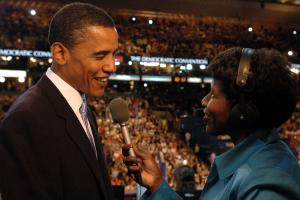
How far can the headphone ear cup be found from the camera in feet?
3.01

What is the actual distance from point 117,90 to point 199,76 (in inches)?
64.8

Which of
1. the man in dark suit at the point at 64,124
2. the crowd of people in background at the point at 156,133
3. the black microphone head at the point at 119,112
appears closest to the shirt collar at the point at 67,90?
the man in dark suit at the point at 64,124

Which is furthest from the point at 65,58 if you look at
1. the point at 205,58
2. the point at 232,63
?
the point at 205,58

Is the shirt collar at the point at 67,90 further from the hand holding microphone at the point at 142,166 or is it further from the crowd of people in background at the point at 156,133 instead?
the crowd of people in background at the point at 156,133

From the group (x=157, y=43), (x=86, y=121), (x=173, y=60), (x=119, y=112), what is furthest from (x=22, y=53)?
(x=86, y=121)

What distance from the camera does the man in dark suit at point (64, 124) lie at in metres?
0.90

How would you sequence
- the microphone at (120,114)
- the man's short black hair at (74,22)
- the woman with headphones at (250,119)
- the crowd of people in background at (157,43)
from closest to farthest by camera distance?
the woman with headphones at (250,119), the man's short black hair at (74,22), the microphone at (120,114), the crowd of people in background at (157,43)

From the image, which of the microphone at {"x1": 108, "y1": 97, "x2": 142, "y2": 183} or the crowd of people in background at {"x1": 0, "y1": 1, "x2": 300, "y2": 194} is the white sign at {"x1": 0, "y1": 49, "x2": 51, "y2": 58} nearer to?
the crowd of people in background at {"x1": 0, "y1": 1, "x2": 300, "y2": 194}

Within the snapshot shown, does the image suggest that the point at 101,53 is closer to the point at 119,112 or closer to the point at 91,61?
the point at 91,61

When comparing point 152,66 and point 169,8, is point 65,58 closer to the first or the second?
point 152,66

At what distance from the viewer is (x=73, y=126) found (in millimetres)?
1021

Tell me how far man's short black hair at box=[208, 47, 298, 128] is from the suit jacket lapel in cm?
37

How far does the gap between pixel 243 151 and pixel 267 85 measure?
0.56ft

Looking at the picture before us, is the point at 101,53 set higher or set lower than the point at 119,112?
higher
